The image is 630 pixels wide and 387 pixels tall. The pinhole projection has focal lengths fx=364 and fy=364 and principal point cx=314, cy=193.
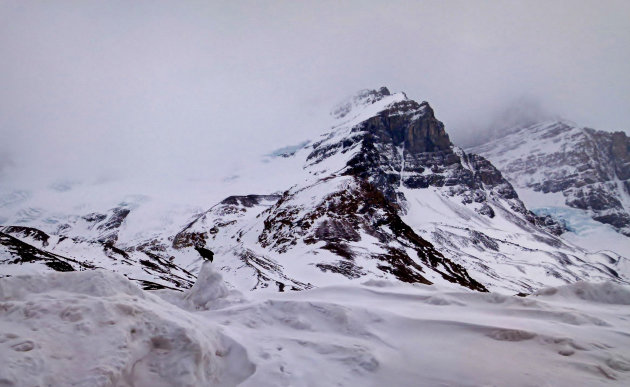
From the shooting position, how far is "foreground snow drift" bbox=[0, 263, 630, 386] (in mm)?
5789

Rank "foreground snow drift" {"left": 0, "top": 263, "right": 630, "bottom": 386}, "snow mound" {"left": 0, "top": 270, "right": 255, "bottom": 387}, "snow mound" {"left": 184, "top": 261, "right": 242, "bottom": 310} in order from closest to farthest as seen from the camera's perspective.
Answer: "snow mound" {"left": 0, "top": 270, "right": 255, "bottom": 387}
"foreground snow drift" {"left": 0, "top": 263, "right": 630, "bottom": 386}
"snow mound" {"left": 184, "top": 261, "right": 242, "bottom": 310}


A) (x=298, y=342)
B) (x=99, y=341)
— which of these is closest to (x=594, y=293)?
(x=298, y=342)

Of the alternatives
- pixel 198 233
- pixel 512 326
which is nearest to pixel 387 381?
pixel 512 326

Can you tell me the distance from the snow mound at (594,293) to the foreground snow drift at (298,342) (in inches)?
4.6

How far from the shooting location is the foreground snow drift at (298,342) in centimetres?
579

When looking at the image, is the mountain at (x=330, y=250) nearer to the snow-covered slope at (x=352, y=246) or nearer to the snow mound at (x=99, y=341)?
the snow-covered slope at (x=352, y=246)

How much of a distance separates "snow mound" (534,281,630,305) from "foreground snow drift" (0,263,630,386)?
117mm

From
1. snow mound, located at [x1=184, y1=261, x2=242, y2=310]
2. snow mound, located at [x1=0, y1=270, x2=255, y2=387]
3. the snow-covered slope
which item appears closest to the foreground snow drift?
snow mound, located at [x1=0, y1=270, x2=255, y2=387]

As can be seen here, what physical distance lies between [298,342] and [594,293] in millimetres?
8944

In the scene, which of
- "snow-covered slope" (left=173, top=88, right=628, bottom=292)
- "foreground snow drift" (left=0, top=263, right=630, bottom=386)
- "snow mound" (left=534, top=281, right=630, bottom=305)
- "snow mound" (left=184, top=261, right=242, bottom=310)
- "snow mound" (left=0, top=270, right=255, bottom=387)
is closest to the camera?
"snow mound" (left=0, top=270, right=255, bottom=387)

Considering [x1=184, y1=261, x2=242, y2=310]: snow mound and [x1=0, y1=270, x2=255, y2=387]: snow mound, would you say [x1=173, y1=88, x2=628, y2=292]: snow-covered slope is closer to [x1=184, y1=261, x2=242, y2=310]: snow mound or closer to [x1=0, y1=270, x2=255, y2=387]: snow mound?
[x1=184, y1=261, x2=242, y2=310]: snow mound

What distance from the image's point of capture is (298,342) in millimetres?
8211

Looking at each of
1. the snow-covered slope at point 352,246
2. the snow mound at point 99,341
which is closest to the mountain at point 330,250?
the snow-covered slope at point 352,246

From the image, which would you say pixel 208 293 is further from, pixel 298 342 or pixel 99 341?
pixel 99 341
